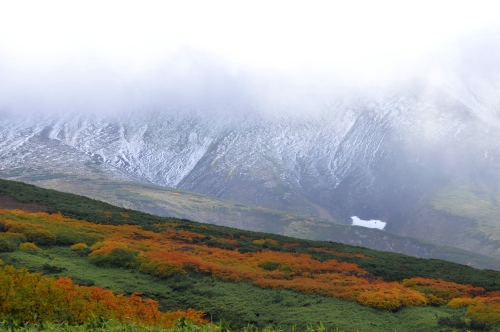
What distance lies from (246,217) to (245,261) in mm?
143025

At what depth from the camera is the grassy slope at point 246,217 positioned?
15562cm

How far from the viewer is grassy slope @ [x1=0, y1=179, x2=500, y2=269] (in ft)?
511

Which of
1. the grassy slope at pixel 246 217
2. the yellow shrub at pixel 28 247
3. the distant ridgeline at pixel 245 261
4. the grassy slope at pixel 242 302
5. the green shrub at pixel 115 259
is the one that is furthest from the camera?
the grassy slope at pixel 246 217

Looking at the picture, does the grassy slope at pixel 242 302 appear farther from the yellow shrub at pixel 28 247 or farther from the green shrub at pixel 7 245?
the yellow shrub at pixel 28 247

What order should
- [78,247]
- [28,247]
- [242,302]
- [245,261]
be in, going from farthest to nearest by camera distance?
1. [245,261]
2. [78,247]
3. [28,247]
4. [242,302]

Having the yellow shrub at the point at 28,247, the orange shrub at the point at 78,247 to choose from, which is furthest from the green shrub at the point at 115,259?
the yellow shrub at the point at 28,247

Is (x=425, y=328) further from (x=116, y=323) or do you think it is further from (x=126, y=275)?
(x=126, y=275)

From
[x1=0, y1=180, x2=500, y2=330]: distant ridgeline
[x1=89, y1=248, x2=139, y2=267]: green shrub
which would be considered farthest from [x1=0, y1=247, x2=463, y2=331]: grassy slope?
[x1=89, y1=248, x2=139, y2=267]: green shrub

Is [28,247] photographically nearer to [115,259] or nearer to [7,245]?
[7,245]

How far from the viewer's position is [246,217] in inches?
7047

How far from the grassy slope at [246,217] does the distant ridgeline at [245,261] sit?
108 metres

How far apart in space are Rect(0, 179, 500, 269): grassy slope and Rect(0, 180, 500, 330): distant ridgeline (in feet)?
356

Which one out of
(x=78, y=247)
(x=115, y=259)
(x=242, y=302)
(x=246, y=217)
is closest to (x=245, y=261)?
(x=115, y=259)

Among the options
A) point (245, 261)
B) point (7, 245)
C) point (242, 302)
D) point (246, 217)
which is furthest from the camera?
point (246, 217)
